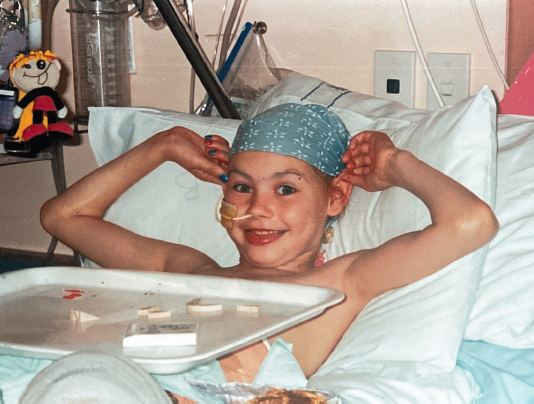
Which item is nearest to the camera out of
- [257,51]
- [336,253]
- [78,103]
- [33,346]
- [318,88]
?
[33,346]

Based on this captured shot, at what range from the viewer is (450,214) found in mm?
746

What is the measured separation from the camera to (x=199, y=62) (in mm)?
1053

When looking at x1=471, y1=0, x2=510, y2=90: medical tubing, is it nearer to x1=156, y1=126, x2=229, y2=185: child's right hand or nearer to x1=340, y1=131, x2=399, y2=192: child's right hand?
x1=340, y1=131, x2=399, y2=192: child's right hand

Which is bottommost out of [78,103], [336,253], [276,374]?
[276,374]

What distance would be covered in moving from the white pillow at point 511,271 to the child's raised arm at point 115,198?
1.24 ft

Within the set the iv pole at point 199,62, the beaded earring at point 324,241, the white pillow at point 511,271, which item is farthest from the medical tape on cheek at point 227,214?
the white pillow at point 511,271

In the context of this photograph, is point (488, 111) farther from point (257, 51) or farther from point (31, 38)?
point (31, 38)

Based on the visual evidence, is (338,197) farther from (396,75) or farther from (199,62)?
(199,62)

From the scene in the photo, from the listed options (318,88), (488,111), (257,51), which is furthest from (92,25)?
(488,111)

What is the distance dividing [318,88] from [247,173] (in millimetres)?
185

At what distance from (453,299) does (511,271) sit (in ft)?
0.28

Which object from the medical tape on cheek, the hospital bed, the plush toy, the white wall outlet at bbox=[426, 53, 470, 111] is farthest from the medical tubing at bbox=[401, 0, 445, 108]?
the plush toy

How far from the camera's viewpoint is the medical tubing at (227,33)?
3.52 feet

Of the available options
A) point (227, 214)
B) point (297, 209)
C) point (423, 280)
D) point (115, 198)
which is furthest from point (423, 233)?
point (115, 198)
